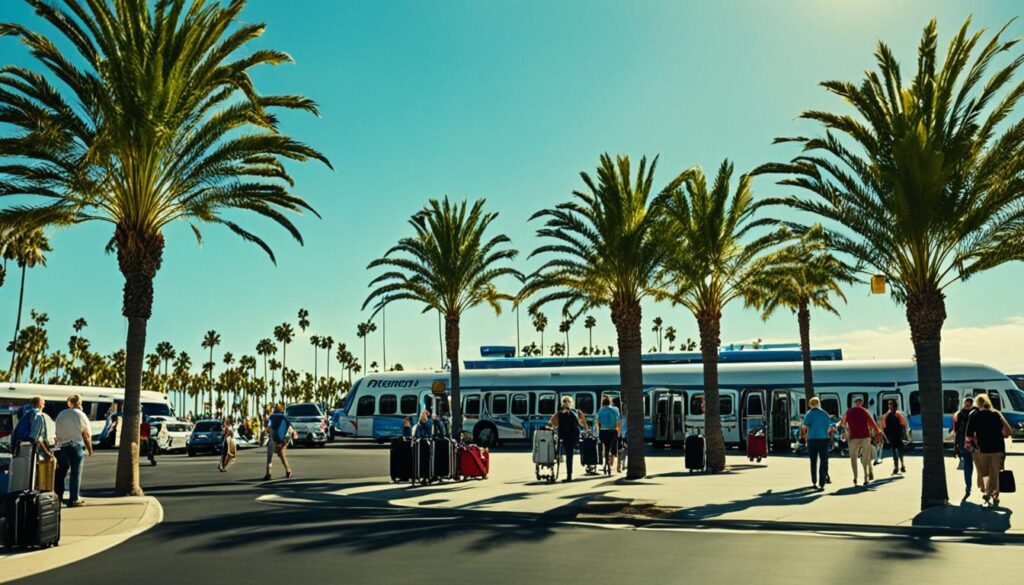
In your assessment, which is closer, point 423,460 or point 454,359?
point 423,460

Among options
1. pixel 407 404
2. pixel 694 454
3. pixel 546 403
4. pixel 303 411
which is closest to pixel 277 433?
pixel 694 454

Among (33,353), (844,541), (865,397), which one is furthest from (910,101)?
(33,353)

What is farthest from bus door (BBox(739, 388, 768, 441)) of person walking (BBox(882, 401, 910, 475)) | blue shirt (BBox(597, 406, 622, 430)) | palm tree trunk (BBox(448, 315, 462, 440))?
blue shirt (BBox(597, 406, 622, 430))

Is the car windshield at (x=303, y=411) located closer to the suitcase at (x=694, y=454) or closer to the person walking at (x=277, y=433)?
the person walking at (x=277, y=433)

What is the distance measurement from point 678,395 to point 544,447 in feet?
54.3

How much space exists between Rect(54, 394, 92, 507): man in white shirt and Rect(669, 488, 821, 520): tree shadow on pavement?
10067 millimetres

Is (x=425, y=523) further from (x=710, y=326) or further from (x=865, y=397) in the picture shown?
(x=865, y=397)

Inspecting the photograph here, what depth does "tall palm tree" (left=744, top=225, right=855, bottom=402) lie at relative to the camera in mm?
18172

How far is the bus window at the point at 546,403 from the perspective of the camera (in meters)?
38.9

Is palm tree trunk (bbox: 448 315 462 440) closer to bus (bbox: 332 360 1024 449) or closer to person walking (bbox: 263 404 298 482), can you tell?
bus (bbox: 332 360 1024 449)

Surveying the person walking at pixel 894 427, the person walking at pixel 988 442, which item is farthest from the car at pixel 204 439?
the person walking at pixel 988 442

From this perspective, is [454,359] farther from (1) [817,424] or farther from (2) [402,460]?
(1) [817,424]

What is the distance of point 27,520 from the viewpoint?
36.0ft

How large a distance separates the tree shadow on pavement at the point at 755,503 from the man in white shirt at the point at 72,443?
10.1m
